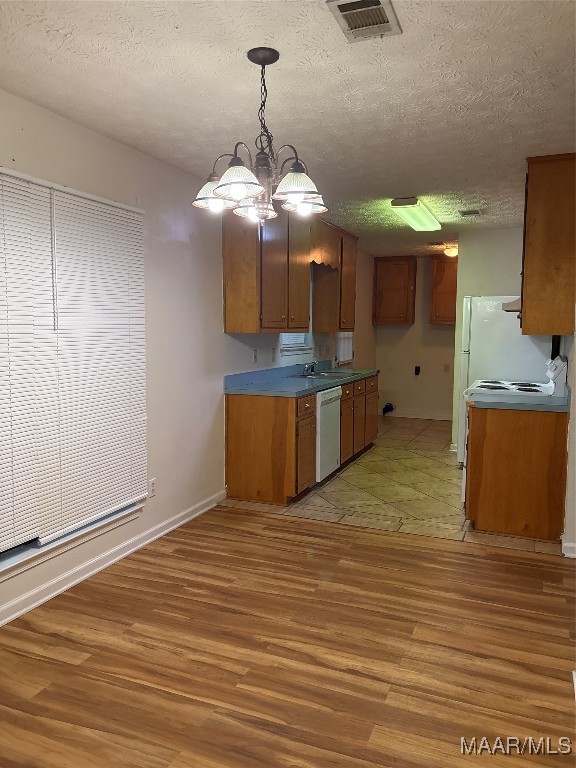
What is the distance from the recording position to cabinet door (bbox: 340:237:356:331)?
6430mm

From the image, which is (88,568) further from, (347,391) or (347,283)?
(347,283)

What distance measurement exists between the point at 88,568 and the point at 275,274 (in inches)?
106

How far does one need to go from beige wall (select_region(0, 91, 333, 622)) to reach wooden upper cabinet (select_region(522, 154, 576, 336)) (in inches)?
90.1

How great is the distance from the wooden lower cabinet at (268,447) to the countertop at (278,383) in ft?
0.17

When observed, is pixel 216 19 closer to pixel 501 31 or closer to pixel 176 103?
pixel 176 103

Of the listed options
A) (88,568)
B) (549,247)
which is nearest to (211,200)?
(88,568)

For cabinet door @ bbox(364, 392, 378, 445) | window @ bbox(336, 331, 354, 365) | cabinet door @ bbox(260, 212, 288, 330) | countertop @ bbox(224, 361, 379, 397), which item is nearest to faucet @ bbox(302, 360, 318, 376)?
countertop @ bbox(224, 361, 379, 397)

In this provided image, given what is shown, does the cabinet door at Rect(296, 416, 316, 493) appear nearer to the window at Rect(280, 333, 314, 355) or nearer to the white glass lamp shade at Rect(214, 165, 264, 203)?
the window at Rect(280, 333, 314, 355)

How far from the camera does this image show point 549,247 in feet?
12.2

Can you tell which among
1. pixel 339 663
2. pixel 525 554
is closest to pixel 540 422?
pixel 525 554

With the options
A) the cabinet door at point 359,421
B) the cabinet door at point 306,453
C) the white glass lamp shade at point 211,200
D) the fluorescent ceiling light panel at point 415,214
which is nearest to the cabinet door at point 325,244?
the fluorescent ceiling light panel at point 415,214

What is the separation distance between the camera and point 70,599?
299 cm

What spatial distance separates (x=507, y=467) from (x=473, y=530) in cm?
52

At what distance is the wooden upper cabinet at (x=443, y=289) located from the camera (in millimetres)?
8188
